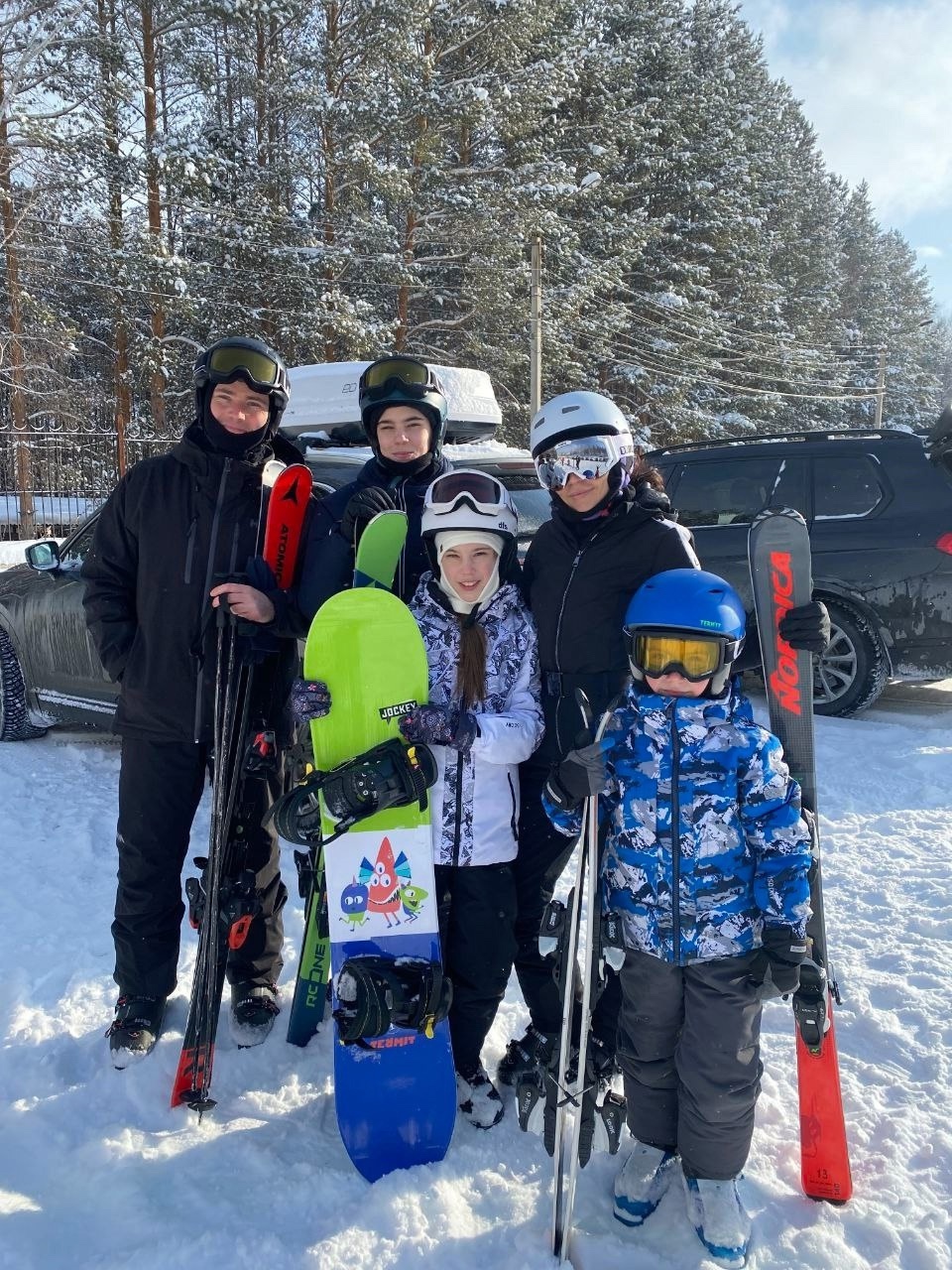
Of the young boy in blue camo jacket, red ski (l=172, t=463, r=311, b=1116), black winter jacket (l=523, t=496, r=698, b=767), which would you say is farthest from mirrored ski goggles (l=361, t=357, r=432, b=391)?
the young boy in blue camo jacket

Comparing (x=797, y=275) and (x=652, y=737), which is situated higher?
(x=797, y=275)

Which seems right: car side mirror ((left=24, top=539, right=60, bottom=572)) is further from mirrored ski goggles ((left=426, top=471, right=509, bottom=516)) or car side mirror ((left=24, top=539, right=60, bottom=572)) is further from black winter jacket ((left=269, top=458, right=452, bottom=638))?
mirrored ski goggles ((left=426, top=471, right=509, bottom=516))

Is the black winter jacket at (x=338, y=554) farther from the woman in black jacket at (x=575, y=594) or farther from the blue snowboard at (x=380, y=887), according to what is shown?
the woman in black jacket at (x=575, y=594)

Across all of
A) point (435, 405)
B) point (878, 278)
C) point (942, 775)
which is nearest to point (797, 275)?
point (878, 278)

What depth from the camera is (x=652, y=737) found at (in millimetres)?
2109

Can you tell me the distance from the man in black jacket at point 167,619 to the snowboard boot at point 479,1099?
2.40 feet

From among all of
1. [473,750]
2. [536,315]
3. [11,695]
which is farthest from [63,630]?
[536,315]

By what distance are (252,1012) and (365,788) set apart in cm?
114

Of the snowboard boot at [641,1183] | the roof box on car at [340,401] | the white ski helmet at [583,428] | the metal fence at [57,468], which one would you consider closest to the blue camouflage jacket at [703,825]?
the snowboard boot at [641,1183]

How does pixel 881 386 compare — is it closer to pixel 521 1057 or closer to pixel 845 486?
pixel 845 486

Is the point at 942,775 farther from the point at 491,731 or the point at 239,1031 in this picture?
the point at 239,1031

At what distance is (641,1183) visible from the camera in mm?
2137

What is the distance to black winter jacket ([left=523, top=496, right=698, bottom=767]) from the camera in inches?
96.9

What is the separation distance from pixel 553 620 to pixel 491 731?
418 mm
